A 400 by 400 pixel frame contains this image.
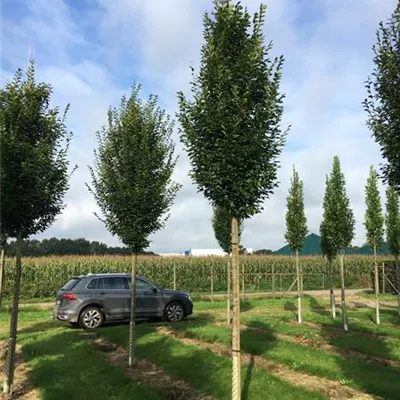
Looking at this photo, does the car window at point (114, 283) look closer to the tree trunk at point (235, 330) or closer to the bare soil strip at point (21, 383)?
the bare soil strip at point (21, 383)

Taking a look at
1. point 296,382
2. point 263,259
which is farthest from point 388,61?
point 263,259

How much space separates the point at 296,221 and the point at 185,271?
21285mm

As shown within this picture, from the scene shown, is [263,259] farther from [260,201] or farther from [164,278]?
[260,201]

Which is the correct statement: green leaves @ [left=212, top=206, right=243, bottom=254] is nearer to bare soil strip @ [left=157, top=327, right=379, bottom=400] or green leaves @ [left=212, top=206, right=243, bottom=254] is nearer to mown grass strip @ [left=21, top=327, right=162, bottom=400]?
bare soil strip @ [left=157, top=327, right=379, bottom=400]

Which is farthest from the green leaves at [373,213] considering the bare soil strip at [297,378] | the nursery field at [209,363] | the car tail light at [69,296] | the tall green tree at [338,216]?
the car tail light at [69,296]

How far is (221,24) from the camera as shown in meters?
7.20

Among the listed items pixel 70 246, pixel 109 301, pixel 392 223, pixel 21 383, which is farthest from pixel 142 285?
pixel 70 246

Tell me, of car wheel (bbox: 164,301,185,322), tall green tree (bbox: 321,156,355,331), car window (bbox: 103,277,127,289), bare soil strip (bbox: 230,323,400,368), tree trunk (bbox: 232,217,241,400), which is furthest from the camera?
car wheel (bbox: 164,301,185,322)

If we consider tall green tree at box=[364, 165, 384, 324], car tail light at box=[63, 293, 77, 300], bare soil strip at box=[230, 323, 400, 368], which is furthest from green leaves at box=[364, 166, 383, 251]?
car tail light at box=[63, 293, 77, 300]

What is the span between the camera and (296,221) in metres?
17.6

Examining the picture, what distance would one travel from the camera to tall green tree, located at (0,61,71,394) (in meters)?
8.73

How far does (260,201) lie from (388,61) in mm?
2927

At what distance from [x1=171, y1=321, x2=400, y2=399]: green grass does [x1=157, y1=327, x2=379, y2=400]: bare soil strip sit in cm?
18

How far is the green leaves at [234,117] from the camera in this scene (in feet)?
22.8
